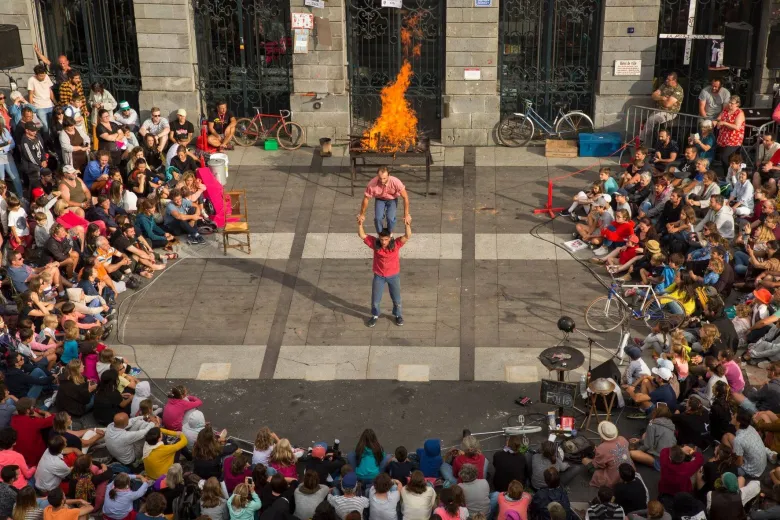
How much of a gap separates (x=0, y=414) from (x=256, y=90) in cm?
1272

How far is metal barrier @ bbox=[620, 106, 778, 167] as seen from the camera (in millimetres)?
22359

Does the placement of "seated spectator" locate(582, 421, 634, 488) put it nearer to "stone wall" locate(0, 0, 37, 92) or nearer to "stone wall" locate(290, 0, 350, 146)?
"stone wall" locate(290, 0, 350, 146)

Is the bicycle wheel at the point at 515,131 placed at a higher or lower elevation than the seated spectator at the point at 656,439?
higher

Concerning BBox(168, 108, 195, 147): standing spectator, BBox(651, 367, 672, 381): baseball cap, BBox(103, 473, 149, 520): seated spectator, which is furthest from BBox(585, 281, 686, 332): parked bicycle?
BBox(168, 108, 195, 147): standing spectator

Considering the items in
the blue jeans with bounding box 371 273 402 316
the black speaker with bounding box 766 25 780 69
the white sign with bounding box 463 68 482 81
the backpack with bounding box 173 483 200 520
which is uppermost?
the black speaker with bounding box 766 25 780 69

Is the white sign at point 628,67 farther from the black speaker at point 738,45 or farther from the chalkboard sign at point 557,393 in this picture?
the chalkboard sign at point 557,393

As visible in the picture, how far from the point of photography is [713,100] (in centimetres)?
2281

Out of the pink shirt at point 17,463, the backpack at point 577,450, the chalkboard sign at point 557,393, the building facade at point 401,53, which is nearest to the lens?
the pink shirt at point 17,463

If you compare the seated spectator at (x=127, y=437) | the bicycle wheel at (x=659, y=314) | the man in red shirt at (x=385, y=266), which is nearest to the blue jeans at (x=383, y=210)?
the man in red shirt at (x=385, y=266)

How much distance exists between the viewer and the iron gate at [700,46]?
23750 mm

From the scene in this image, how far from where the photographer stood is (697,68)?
24.3 m

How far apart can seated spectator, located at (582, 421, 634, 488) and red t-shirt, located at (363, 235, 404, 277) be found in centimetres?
Result: 485

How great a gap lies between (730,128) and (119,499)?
14749 millimetres

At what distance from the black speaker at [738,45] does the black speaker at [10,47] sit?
15324 mm
